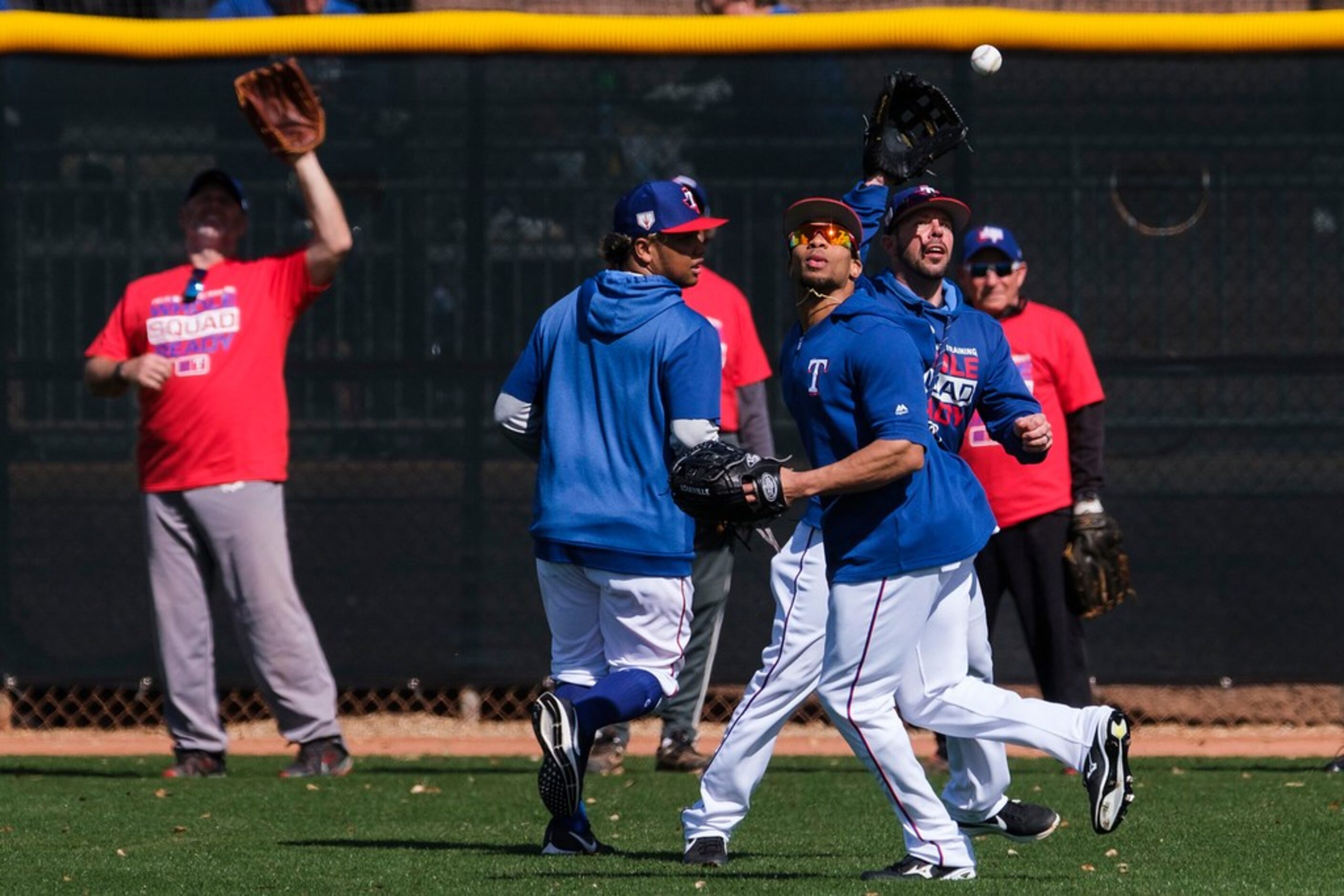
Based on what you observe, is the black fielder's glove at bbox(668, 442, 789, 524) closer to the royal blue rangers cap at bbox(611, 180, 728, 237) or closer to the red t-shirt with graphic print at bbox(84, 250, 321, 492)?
the royal blue rangers cap at bbox(611, 180, 728, 237)

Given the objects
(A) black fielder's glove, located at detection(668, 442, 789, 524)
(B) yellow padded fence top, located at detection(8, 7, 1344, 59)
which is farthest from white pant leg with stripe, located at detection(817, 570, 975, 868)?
(B) yellow padded fence top, located at detection(8, 7, 1344, 59)

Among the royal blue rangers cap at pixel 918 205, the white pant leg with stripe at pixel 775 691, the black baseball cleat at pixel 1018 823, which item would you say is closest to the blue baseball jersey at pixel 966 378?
the royal blue rangers cap at pixel 918 205

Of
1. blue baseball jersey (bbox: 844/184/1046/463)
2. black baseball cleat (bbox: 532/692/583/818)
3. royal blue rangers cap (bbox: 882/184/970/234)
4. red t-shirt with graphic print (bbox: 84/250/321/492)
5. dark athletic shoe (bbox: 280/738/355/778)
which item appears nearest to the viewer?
black baseball cleat (bbox: 532/692/583/818)

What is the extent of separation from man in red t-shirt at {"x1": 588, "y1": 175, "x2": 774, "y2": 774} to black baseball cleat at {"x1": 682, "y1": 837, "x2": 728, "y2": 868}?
7.53ft

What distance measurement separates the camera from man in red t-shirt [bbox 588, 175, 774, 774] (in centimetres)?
825

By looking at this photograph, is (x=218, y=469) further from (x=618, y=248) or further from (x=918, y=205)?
(x=918, y=205)

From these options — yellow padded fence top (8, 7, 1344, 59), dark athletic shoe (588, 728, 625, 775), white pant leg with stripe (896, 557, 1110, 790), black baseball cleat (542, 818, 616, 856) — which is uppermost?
yellow padded fence top (8, 7, 1344, 59)

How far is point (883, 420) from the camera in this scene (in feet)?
17.8

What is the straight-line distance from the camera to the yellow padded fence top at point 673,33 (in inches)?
351

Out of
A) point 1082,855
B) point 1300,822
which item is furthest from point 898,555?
point 1300,822

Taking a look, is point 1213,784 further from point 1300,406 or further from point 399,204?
point 399,204

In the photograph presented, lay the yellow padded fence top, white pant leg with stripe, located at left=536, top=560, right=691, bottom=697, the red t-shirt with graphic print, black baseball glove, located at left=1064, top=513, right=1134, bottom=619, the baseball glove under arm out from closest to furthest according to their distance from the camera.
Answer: white pant leg with stripe, located at left=536, top=560, right=691, bottom=697 → the baseball glove under arm → black baseball glove, located at left=1064, top=513, right=1134, bottom=619 → the red t-shirt with graphic print → the yellow padded fence top

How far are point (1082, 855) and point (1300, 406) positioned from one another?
3298 millimetres

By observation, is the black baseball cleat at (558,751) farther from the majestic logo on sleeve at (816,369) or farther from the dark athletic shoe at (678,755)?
the dark athletic shoe at (678,755)
